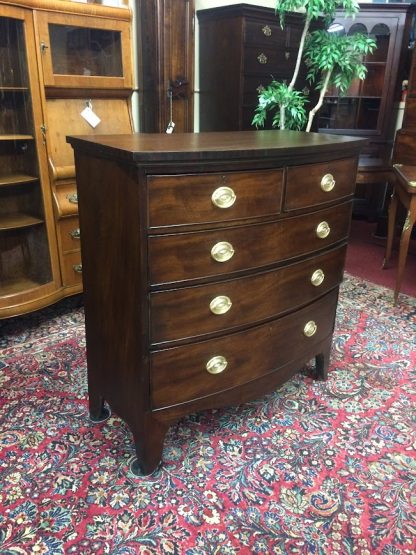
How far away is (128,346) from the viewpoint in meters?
1.45

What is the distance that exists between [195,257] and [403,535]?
0.99 meters

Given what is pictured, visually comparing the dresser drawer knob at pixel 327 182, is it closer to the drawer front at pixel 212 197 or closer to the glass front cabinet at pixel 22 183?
the drawer front at pixel 212 197

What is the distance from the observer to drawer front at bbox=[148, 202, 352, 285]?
51.1 inches

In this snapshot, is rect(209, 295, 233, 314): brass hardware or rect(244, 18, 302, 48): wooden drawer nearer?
rect(209, 295, 233, 314): brass hardware

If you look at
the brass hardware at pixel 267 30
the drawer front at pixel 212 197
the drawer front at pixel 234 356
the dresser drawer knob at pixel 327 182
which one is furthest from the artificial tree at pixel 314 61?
the drawer front at pixel 212 197

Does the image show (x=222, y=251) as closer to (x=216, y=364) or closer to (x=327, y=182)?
(x=216, y=364)

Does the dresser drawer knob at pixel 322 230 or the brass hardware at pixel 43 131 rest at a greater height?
Answer: the brass hardware at pixel 43 131

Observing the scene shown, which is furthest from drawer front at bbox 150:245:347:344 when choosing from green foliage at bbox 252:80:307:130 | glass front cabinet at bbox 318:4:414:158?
glass front cabinet at bbox 318:4:414:158

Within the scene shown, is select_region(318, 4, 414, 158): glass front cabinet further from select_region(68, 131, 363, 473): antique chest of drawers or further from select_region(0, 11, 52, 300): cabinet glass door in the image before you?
select_region(0, 11, 52, 300): cabinet glass door

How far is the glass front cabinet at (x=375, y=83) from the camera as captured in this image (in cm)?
397

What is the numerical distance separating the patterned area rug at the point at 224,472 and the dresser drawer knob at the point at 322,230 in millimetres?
716

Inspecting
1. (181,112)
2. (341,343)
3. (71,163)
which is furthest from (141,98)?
(341,343)

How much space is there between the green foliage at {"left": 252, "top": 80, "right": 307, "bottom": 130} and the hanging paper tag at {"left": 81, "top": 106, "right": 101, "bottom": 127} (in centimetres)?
119

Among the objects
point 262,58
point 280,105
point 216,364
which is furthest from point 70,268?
point 262,58
